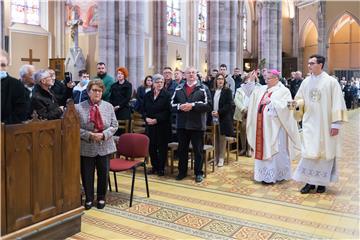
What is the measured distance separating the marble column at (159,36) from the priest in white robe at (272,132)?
416 inches

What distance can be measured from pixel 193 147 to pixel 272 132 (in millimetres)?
1224

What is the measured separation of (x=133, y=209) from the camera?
15.8 ft

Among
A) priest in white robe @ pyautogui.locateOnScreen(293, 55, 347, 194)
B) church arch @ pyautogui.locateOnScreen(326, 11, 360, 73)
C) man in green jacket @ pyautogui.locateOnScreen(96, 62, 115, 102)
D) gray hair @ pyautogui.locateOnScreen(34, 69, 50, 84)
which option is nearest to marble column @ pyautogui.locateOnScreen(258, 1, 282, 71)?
church arch @ pyautogui.locateOnScreen(326, 11, 360, 73)

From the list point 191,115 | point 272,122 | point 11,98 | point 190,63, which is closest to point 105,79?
point 191,115

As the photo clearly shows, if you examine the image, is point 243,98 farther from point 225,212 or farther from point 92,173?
point 92,173

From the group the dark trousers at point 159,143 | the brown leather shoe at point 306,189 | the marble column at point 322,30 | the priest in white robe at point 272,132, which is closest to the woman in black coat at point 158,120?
the dark trousers at point 159,143

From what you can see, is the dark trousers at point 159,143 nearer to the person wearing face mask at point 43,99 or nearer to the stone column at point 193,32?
the person wearing face mask at point 43,99

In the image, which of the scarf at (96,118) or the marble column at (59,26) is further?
the marble column at (59,26)

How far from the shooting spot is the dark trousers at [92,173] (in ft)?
15.7

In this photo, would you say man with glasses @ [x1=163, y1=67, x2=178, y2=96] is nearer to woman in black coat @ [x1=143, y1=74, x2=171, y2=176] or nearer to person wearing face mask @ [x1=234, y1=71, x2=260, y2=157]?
woman in black coat @ [x1=143, y1=74, x2=171, y2=176]

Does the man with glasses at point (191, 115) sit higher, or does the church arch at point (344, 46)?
the church arch at point (344, 46)

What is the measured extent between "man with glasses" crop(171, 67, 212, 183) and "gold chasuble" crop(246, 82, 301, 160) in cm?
83

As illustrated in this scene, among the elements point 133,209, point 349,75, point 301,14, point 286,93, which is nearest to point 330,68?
point 349,75

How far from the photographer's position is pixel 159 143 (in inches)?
260
